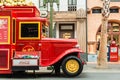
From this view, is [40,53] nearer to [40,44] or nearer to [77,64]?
[40,44]

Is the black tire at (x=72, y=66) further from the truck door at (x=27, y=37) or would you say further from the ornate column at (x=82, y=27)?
the ornate column at (x=82, y=27)

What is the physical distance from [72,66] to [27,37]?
77.7 inches

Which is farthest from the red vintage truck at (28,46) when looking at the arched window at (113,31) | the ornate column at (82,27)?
the arched window at (113,31)

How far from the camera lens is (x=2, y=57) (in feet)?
49.2

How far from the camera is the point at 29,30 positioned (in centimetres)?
1511

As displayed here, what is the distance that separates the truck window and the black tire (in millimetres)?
1408

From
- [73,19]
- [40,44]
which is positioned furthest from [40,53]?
[73,19]

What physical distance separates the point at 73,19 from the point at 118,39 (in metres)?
4.02

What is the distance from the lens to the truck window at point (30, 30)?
15.1m

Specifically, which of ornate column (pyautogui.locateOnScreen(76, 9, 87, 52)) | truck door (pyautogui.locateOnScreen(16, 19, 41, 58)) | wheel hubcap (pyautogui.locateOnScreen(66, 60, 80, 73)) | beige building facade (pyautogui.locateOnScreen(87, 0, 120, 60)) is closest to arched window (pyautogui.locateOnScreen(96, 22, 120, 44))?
beige building facade (pyautogui.locateOnScreen(87, 0, 120, 60))

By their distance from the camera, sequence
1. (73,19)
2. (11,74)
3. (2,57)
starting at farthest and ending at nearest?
(73,19), (11,74), (2,57)

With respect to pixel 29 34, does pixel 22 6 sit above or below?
above

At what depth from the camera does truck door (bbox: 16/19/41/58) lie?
1508 centimetres

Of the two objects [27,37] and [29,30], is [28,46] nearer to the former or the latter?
[27,37]
